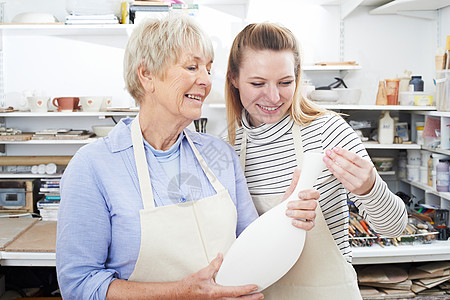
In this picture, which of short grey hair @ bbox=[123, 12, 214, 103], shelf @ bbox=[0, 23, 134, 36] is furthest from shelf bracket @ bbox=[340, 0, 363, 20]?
short grey hair @ bbox=[123, 12, 214, 103]

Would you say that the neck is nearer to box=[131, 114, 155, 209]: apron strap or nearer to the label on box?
box=[131, 114, 155, 209]: apron strap

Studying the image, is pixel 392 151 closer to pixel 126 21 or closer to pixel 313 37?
pixel 313 37

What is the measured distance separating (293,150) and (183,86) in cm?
36

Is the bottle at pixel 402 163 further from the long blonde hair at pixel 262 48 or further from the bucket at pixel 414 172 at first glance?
the long blonde hair at pixel 262 48

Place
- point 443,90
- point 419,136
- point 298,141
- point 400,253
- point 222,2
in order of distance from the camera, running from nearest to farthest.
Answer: point 298,141 < point 400,253 < point 443,90 < point 419,136 < point 222,2

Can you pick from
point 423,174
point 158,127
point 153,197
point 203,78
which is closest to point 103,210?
point 153,197

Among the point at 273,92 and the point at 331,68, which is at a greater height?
the point at 331,68

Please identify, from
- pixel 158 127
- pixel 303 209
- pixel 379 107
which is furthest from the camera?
pixel 379 107

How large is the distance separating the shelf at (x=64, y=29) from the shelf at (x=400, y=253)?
168cm

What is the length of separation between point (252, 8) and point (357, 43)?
671mm

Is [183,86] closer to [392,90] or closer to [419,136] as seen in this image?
[392,90]

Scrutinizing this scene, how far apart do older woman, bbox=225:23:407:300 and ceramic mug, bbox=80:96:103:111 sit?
149 cm

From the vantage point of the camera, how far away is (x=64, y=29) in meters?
2.49

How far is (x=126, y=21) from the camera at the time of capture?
250 cm
